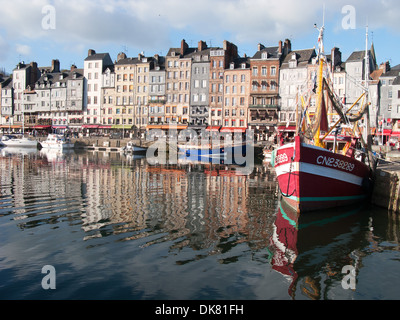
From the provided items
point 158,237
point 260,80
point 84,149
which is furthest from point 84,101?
point 158,237

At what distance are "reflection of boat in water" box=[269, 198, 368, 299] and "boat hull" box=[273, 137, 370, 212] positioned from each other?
733mm

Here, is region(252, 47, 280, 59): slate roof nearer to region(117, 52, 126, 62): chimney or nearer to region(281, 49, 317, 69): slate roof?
region(281, 49, 317, 69): slate roof

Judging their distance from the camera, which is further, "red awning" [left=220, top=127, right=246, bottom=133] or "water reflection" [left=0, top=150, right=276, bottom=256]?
"red awning" [left=220, top=127, right=246, bottom=133]

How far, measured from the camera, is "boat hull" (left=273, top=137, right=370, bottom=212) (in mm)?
20000

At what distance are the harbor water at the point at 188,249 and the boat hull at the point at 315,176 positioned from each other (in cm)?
84

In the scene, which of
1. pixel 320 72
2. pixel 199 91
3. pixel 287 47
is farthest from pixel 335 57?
pixel 320 72

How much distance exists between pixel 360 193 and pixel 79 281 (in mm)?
18860

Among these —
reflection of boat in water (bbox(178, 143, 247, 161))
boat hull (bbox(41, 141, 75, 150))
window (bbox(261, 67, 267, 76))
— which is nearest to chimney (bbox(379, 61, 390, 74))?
window (bbox(261, 67, 267, 76))

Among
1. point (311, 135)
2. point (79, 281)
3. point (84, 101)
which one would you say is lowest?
point (79, 281)

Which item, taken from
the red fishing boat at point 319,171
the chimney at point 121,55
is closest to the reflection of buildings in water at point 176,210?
the red fishing boat at point 319,171

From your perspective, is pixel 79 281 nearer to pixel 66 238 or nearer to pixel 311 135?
pixel 66 238

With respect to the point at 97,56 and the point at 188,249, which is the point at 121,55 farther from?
the point at 188,249

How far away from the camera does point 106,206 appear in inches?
811

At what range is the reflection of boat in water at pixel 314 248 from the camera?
37.1ft
